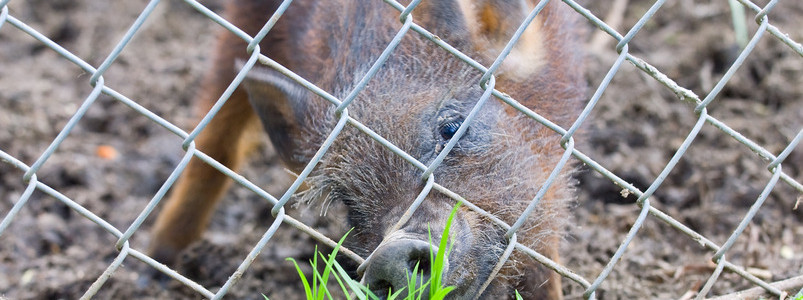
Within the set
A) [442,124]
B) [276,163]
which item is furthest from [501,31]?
[276,163]

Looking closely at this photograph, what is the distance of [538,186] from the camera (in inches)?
113

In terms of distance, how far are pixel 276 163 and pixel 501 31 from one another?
90.3 inches

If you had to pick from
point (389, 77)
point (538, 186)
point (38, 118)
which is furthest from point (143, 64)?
point (538, 186)

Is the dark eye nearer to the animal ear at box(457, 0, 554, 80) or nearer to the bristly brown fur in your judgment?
the bristly brown fur

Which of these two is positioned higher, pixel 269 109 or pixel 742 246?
pixel 742 246

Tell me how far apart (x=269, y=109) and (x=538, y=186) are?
1.03 meters

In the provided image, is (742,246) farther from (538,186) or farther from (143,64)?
(143,64)

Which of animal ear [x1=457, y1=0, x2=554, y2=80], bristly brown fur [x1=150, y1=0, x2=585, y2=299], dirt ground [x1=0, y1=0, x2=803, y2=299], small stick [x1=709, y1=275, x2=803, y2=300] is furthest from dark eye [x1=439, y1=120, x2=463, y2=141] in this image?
small stick [x1=709, y1=275, x2=803, y2=300]

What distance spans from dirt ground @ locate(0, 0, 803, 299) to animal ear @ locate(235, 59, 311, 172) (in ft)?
0.91

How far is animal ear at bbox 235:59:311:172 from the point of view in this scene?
2.98 meters

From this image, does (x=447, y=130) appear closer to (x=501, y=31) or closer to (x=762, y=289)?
(x=501, y=31)

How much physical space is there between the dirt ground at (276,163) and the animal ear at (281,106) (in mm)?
276

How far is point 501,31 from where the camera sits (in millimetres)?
2871

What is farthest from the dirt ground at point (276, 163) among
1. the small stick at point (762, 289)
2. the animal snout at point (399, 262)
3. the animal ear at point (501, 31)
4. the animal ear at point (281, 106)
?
the animal snout at point (399, 262)
